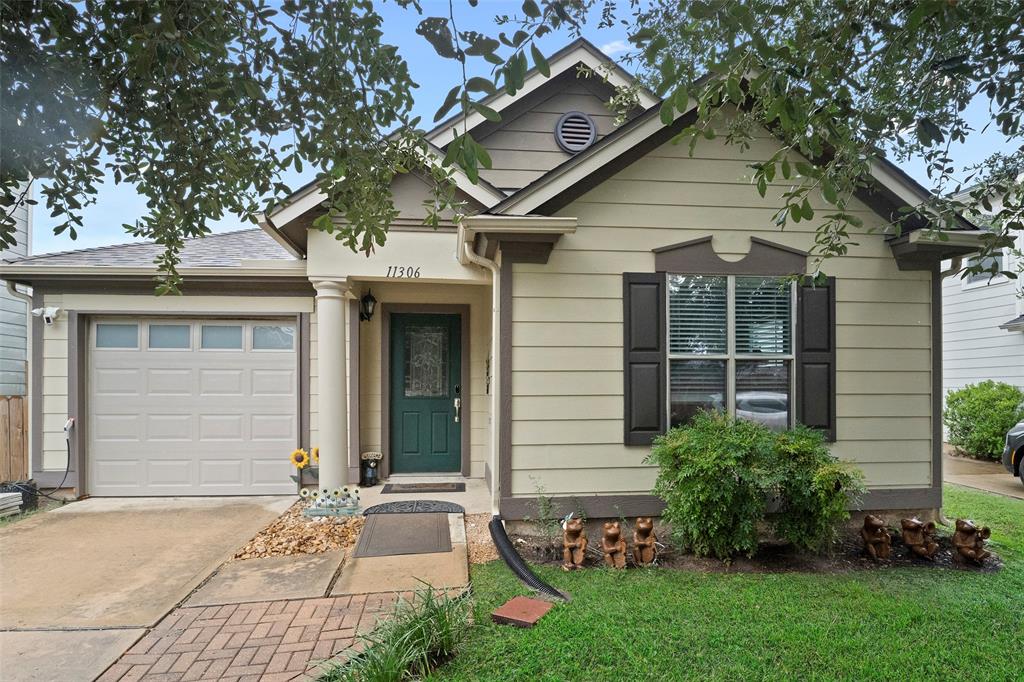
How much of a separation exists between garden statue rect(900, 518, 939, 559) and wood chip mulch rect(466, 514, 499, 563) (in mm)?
3472

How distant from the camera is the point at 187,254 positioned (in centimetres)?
709

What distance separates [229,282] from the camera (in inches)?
262

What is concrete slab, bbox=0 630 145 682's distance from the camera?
2834 millimetres

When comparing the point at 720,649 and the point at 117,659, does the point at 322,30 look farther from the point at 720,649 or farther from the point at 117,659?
the point at 720,649

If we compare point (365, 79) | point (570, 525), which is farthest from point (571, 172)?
point (570, 525)

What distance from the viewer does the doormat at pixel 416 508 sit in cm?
553

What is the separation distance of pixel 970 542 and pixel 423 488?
5159mm

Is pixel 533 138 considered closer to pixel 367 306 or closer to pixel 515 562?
pixel 367 306

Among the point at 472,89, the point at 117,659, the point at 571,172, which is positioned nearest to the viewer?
the point at 472,89

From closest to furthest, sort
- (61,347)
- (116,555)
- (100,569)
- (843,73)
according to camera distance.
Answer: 1. (843,73)
2. (100,569)
3. (116,555)
4. (61,347)

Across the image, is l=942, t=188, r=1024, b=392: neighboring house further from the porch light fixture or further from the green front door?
the porch light fixture

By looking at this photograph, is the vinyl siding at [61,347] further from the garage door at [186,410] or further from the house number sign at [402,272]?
the house number sign at [402,272]

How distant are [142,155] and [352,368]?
414 cm

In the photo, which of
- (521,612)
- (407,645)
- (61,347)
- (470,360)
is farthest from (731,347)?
(61,347)
